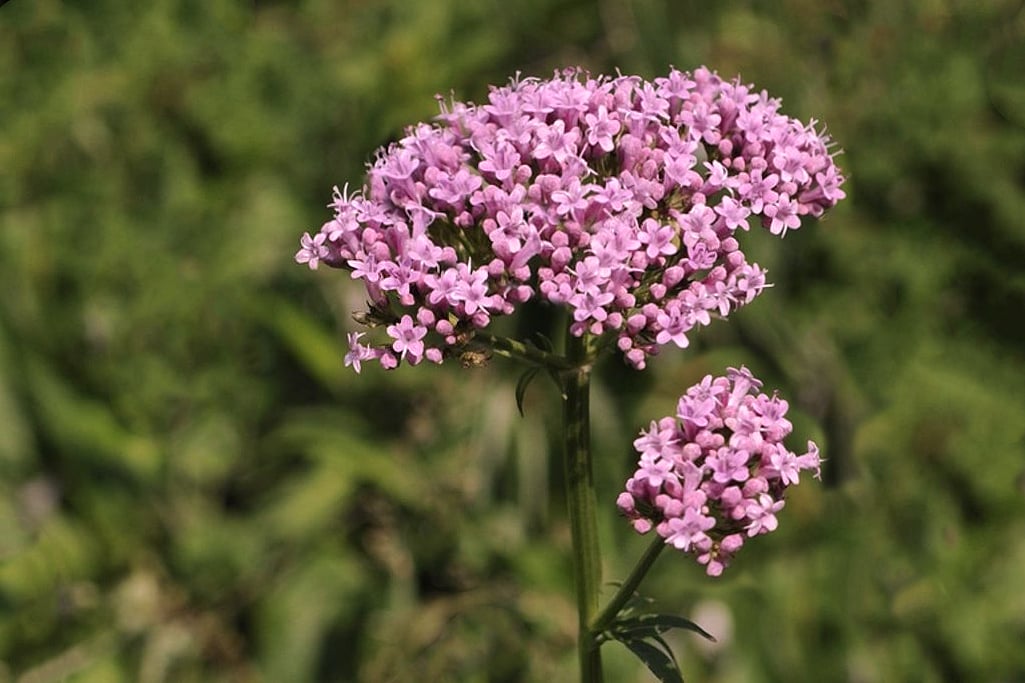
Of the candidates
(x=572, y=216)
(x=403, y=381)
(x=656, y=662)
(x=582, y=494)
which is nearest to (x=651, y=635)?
(x=656, y=662)

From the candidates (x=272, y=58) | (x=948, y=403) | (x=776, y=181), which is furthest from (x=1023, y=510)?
(x=272, y=58)

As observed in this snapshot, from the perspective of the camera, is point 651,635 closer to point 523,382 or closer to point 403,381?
point 523,382

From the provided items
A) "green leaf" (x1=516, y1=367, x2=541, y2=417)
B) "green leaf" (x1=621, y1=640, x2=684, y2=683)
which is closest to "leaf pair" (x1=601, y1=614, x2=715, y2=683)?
"green leaf" (x1=621, y1=640, x2=684, y2=683)

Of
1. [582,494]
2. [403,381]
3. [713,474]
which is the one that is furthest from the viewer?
[403,381]

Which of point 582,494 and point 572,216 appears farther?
point 582,494

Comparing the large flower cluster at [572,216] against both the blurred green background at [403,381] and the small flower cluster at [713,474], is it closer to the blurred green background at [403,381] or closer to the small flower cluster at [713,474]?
the small flower cluster at [713,474]
